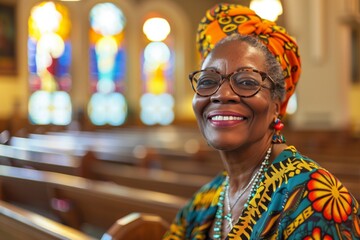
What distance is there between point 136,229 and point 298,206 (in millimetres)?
594

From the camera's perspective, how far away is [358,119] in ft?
56.3

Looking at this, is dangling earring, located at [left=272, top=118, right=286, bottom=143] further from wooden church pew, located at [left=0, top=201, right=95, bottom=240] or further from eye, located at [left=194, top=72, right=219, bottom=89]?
wooden church pew, located at [left=0, top=201, right=95, bottom=240]

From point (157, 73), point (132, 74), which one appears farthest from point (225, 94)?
point (157, 73)

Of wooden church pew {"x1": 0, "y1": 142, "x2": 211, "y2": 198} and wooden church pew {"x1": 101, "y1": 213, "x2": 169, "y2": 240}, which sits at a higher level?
wooden church pew {"x1": 101, "y1": 213, "x2": 169, "y2": 240}

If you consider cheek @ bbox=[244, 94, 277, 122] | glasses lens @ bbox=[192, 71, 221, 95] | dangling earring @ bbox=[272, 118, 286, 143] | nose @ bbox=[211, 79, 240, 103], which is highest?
glasses lens @ bbox=[192, 71, 221, 95]

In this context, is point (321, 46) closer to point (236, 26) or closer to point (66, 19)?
point (66, 19)

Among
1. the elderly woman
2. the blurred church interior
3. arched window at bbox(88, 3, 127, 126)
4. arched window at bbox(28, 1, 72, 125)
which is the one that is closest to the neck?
the elderly woman

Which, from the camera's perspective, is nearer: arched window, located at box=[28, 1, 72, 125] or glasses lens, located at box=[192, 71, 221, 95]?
glasses lens, located at box=[192, 71, 221, 95]

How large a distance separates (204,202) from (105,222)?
1.16 m

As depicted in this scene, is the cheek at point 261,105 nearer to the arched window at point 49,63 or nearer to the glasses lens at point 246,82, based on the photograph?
the glasses lens at point 246,82

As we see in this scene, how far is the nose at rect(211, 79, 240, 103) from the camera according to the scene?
129 cm

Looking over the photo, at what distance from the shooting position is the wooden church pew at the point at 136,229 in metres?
1.51

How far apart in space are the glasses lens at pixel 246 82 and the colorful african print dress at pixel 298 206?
0.53 ft

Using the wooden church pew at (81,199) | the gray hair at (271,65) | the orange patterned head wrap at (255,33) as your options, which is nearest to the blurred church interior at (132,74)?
the wooden church pew at (81,199)
